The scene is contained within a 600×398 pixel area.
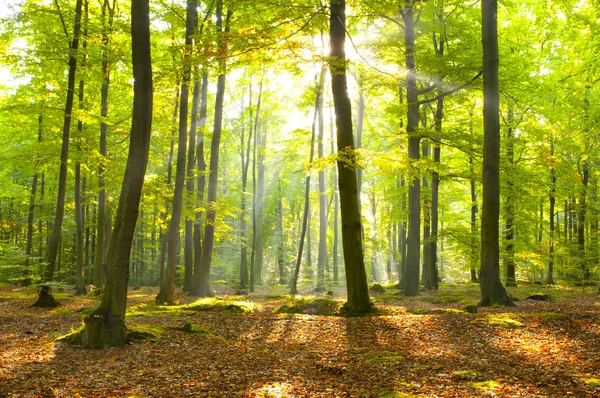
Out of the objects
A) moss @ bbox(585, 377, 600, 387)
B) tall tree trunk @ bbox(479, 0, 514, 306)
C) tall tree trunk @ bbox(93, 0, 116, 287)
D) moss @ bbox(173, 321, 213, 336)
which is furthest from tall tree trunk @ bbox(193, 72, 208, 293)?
moss @ bbox(585, 377, 600, 387)

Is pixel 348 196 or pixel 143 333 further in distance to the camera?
pixel 348 196

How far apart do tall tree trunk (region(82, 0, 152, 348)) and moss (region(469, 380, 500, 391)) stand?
17.4ft

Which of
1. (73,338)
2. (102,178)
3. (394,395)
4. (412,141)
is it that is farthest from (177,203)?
(394,395)

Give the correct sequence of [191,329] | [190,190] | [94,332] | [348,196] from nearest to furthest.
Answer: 1. [94,332]
2. [191,329]
3. [348,196]
4. [190,190]

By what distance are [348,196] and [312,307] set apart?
3205 mm

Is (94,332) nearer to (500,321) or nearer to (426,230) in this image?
(500,321)

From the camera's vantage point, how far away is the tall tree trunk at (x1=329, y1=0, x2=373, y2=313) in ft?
29.5

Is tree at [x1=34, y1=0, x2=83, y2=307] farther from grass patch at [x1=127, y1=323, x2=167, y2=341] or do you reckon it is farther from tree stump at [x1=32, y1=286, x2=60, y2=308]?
grass patch at [x1=127, y1=323, x2=167, y2=341]

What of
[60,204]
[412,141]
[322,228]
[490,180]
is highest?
[412,141]

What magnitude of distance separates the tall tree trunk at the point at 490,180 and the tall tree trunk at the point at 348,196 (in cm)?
305

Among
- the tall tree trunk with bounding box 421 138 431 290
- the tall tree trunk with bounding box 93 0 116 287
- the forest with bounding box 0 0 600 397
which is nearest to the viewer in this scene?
the forest with bounding box 0 0 600 397

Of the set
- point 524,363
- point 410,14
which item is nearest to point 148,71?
point 524,363

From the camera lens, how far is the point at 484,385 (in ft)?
14.9

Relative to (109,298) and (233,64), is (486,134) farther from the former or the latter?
(109,298)
